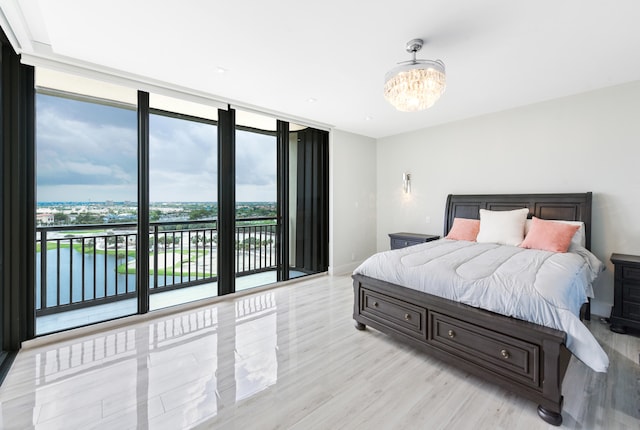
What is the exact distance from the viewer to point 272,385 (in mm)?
2004

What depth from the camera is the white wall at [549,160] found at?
10.1 ft

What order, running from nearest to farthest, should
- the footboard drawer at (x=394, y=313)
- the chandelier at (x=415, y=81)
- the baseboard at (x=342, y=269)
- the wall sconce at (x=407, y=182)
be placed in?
the chandelier at (x=415, y=81) → the footboard drawer at (x=394, y=313) → the baseboard at (x=342, y=269) → the wall sconce at (x=407, y=182)

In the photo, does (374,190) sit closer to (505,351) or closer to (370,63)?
(370,63)

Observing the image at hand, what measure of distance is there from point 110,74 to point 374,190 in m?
4.47

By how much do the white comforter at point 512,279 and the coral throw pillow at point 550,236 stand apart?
154 millimetres

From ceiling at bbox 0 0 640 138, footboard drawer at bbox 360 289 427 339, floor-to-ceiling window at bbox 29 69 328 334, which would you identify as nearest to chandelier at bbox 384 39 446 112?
ceiling at bbox 0 0 640 138

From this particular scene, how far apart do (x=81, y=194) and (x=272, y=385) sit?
10.3 ft

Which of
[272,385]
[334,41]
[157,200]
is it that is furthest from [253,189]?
[272,385]

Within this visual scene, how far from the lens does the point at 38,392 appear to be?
75.5 inches

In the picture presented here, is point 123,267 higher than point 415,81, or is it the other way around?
point 415,81

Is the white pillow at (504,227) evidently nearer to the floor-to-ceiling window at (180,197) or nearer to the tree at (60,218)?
the floor-to-ceiling window at (180,197)

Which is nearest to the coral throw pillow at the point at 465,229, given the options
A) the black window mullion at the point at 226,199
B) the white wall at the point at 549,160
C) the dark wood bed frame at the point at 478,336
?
the white wall at the point at 549,160

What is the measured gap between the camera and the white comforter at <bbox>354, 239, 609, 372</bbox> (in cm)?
169

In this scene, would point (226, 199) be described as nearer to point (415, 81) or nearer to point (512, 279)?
point (415, 81)
